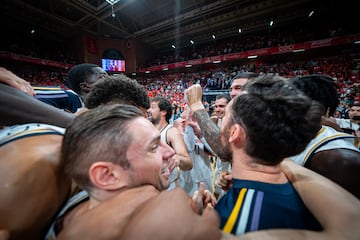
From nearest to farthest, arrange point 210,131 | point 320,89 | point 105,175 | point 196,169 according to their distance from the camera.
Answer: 1. point 105,175
2. point 320,89
3. point 210,131
4. point 196,169

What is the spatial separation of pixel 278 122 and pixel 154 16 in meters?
17.6

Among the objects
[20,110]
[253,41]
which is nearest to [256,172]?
[20,110]

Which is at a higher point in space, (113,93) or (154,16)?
(154,16)

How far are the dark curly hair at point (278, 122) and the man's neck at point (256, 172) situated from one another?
32mm

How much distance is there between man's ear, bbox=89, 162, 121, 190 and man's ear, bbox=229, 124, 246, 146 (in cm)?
62

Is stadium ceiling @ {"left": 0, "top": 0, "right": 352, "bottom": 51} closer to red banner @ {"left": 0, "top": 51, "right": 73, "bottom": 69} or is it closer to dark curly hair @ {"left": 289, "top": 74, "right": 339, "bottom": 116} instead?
red banner @ {"left": 0, "top": 51, "right": 73, "bottom": 69}

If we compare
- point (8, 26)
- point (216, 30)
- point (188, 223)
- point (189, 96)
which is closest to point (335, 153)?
point (188, 223)

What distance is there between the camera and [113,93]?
1438 millimetres

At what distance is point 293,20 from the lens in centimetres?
1409

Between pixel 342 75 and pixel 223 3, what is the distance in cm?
982

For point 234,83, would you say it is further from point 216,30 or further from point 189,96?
point 216,30

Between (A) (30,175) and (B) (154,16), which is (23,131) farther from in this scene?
(B) (154,16)

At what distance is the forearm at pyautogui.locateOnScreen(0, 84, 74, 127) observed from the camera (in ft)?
2.60

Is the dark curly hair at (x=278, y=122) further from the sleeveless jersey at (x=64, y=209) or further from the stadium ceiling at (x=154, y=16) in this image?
the stadium ceiling at (x=154, y=16)
